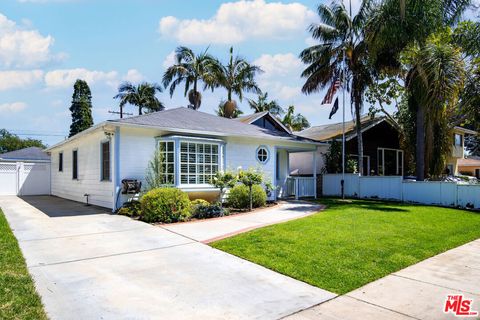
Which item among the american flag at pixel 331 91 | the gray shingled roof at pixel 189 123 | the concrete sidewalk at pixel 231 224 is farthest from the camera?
the american flag at pixel 331 91

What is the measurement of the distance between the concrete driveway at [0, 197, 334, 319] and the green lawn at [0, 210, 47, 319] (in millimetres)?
133

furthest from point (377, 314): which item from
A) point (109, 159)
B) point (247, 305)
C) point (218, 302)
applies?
point (109, 159)

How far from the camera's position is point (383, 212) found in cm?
1142

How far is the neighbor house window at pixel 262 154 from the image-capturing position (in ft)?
50.0

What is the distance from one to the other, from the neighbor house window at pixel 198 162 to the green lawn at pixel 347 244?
462 cm

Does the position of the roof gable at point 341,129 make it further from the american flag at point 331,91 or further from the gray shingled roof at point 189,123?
the gray shingled roof at point 189,123

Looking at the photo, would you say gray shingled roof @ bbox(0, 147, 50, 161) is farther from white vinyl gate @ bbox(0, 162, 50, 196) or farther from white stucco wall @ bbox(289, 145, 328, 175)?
white stucco wall @ bbox(289, 145, 328, 175)

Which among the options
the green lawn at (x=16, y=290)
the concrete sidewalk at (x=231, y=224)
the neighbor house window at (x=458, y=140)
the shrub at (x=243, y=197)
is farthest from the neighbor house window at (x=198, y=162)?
the neighbor house window at (x=458, y=140)

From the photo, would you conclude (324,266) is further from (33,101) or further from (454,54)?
(33,101)

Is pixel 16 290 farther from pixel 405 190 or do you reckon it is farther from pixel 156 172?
pixel 405 190

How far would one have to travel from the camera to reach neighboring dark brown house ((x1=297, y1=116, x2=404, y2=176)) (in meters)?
20.4

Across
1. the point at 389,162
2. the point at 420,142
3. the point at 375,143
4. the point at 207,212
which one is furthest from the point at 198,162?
the point at 389,162

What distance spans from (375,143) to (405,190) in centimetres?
707

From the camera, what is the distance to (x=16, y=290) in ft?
14.2
